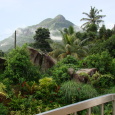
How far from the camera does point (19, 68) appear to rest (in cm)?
679

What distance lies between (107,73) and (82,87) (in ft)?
6.33

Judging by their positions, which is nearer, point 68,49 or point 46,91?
point 46,91

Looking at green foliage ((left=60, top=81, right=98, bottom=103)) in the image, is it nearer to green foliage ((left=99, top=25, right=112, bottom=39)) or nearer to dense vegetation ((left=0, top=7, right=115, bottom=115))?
dense vegetation ((left=0, top=7, right=115, bottom=115))

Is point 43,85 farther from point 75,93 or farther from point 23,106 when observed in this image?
point 23,106

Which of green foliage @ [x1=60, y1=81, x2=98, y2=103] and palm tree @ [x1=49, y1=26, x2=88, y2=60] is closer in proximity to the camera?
green foliage @ [x1=60, y1=81, x2=98, y2=103]

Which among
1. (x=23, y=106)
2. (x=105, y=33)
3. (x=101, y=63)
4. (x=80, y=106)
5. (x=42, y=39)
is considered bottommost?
(x=23, y=106)

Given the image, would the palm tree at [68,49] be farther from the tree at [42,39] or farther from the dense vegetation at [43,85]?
the dense vegetation at [43,85]

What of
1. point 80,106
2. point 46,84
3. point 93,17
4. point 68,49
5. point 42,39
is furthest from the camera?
point 93,17

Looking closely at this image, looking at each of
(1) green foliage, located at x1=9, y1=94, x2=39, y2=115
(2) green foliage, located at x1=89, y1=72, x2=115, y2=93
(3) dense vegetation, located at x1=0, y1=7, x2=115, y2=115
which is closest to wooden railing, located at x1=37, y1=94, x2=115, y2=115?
(3) dense vegetation, located at x1=0, y1=7, x2=115, y2=115

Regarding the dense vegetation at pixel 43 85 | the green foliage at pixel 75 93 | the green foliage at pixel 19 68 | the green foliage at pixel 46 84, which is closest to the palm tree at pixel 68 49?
the dense vegetation at pixel 43 85

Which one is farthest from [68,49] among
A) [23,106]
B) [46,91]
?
[23,106]

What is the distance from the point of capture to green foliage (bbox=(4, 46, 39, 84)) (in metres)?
6.68

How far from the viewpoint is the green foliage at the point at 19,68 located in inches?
263

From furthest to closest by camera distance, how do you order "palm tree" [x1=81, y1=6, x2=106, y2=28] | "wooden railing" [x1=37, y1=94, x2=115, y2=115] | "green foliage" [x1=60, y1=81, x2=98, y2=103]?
1. "palm tree" [x1=81, y1=6, x2=106, y2=28]
2. "green foliage" [x1=60, y1=81, x2=98, y2=103]
3. "wooden railing" [x1=37, y1=94, x2=115, y2=115]
